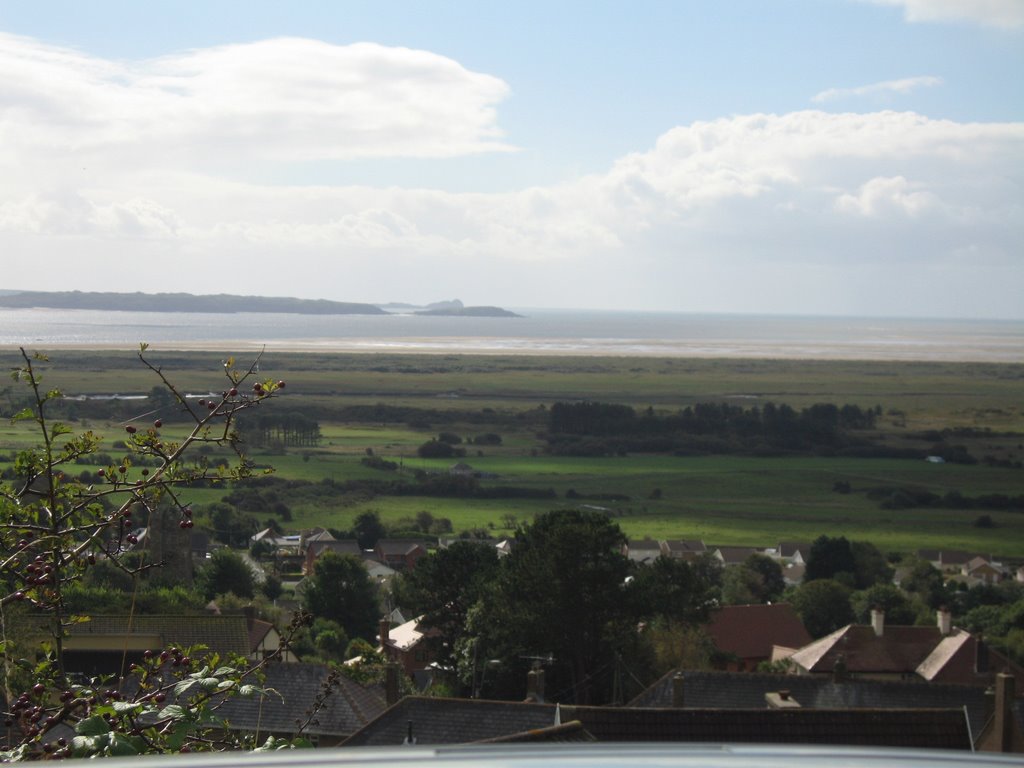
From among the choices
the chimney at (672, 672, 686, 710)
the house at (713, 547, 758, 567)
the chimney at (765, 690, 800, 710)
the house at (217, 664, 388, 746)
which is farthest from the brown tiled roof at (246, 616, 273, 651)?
the house at (713, 547, 758, 567)

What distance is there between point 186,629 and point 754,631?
53.4ft

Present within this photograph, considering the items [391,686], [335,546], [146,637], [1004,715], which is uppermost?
[1004,715]

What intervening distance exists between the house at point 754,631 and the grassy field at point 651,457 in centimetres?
1595

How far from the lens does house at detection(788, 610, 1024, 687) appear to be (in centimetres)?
2381

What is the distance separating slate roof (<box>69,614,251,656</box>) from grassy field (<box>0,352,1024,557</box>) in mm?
3175

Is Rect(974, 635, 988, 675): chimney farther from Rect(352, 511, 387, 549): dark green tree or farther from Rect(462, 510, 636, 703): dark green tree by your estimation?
Rect(352, 511, 387, 549): dark green tree

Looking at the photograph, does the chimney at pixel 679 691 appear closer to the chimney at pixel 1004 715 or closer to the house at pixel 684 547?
the chimney at pixel 1004 715

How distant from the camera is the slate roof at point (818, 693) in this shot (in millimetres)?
17219

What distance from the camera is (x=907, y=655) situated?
25688 mm

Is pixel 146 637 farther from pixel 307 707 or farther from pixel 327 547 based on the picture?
pixel 327 547

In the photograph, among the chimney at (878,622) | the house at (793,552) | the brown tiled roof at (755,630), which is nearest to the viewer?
the chimney at (878,622)

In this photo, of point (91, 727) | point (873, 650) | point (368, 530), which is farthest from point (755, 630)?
point (91, 727)

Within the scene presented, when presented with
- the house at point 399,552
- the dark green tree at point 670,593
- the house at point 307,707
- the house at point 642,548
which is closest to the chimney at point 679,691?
the house at point 307,707

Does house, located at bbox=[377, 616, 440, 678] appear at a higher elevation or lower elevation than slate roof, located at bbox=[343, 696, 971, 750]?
lower
